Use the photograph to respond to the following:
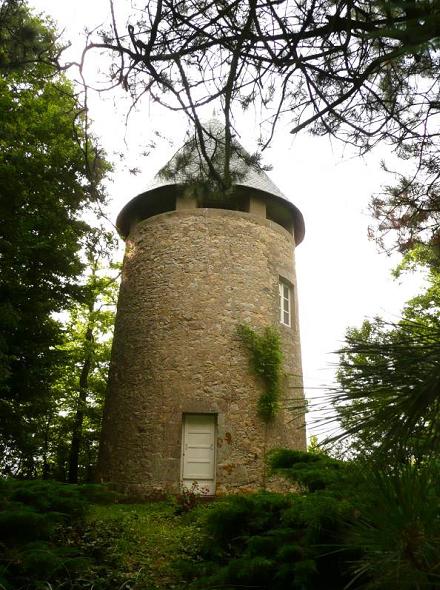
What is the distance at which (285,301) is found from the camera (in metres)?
11.6

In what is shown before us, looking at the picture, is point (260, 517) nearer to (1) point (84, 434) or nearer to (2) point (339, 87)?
(2) point (339, 87)

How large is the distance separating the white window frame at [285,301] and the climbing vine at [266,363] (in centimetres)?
94

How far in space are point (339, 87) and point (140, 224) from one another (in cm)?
843

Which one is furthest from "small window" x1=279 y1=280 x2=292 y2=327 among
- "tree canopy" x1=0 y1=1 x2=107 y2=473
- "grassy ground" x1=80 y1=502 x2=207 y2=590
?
"grassy ground" x1=80 y1=502 x2=207 y2=590

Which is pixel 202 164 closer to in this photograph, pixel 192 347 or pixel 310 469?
pixel 310 469

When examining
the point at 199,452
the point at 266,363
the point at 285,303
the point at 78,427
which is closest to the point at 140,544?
the point at 199,452

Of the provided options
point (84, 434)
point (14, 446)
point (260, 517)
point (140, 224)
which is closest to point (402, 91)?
point (260, 517)

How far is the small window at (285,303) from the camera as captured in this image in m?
11.3

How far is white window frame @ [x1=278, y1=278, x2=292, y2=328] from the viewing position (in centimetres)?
1126

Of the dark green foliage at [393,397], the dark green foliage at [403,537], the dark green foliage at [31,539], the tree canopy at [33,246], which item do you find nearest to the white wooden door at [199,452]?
the tree canopy at [33,246]

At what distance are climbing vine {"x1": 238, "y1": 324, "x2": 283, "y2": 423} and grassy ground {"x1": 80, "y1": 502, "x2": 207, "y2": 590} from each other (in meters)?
2.58

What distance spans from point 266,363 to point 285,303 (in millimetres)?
1952

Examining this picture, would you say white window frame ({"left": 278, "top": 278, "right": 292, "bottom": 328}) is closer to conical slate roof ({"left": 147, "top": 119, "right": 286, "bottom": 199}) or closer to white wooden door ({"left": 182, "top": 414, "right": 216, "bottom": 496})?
white wooden door ({"left": 182, "top": 414, "right": 216, "bottom": 496})

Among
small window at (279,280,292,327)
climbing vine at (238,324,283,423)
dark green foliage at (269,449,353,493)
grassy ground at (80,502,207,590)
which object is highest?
small window at (279,280,292,327)
